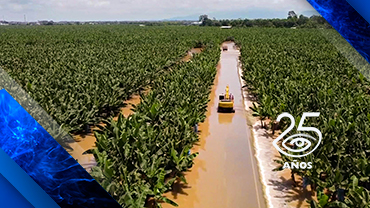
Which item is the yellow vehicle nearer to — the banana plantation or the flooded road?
the flooded road

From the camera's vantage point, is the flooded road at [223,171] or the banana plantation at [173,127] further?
the flooded road at [223,171]

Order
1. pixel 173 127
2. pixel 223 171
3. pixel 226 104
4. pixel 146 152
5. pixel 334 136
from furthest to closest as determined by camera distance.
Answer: pixel 226 104 → pixel 173 127 → pixel 223 171 → pixel 334 136 → pixel 146 152

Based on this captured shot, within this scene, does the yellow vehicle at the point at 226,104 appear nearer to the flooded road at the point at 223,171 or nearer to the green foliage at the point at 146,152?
the flooded road at the point at 223,171

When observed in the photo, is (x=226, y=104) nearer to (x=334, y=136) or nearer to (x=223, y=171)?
(x=223, y=171)

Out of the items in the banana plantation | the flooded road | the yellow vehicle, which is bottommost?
the flooded road


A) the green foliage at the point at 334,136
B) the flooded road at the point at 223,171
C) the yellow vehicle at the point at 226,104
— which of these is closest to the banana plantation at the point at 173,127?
the green foliage at the point at 334,136

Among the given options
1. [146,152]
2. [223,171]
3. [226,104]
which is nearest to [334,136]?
[223,171]

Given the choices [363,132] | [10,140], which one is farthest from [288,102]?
[10,140]

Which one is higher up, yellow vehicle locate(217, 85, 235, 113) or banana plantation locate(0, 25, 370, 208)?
banana plantation locate(0, 25, 370, 208)

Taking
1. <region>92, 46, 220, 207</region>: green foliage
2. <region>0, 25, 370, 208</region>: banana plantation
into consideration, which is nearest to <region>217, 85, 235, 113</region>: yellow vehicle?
<region>0, 25, 370, 208</region>: banana plantation
